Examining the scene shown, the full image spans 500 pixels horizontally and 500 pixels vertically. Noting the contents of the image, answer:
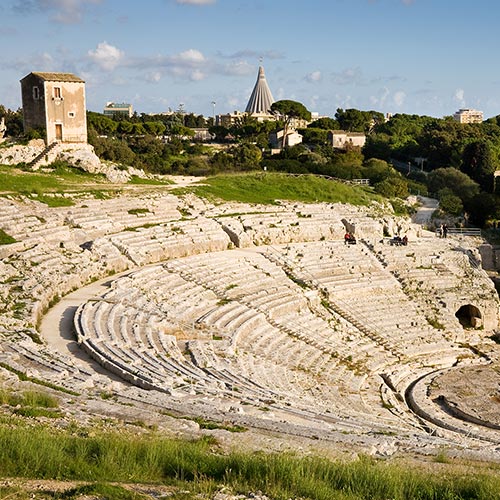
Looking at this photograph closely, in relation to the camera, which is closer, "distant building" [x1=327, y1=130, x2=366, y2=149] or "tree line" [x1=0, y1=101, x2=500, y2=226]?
"tree line" [x1=0, y1=101, x2=500, y2=226]

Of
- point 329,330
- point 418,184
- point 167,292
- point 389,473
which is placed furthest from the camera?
point 418,184

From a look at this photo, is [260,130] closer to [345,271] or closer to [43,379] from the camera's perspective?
[345,271]

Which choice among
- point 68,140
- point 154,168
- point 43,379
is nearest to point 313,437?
point 43,379

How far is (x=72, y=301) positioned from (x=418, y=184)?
35.7 meters

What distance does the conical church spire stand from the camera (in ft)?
358

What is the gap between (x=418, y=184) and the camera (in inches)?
1918

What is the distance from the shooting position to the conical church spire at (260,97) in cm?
10906

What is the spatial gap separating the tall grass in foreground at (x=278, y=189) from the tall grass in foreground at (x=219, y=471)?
78.5 ft

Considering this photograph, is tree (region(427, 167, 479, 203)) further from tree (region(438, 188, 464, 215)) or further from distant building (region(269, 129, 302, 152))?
distant building (region(269, 129, 302, 152))

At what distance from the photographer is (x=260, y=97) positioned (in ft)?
360

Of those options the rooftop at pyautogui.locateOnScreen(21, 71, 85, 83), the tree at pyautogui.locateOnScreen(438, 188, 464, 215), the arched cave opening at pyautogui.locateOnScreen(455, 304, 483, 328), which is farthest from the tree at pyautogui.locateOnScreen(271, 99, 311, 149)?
the arched cave opening at pyautogui.locateOnScreen(455, 304, 483, 328)

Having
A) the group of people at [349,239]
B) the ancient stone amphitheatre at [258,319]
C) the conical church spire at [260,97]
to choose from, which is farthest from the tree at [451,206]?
the conical church spire at [260,97]

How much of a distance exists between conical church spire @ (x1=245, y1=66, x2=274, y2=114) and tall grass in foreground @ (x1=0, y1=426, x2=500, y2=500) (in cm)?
10376

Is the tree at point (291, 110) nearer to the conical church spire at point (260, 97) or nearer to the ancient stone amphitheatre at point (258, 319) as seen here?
the conical church spire at point (260, 97)
